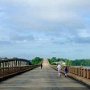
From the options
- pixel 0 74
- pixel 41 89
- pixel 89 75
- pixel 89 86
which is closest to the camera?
pixel 41 89

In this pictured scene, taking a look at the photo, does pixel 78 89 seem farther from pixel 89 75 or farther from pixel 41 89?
pixel 89 75

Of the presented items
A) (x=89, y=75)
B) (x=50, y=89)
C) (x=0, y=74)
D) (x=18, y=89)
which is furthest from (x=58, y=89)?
(x=0, y=74)

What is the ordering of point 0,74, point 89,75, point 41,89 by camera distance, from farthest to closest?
point 0,74 → point 89,75 → point 41,89

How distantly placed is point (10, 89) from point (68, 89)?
4.08 meters

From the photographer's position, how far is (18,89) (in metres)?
27.6

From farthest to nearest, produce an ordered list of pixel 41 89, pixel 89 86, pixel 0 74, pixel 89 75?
pixel 0 74, pixel 89 75, pixel 89 86, pixel 41 89

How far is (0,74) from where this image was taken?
1694 inches

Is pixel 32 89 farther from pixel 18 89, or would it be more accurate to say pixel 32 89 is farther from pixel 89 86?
pixel 89 86

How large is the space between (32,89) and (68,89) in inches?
99.6

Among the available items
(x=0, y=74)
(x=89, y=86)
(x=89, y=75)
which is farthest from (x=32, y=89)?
(x=0, y=74)

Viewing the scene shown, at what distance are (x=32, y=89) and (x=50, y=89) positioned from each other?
1.25 meters

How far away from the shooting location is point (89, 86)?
29.8 m

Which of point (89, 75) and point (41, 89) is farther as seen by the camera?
point (89, 75)

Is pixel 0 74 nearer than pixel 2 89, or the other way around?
pixel 2 89
